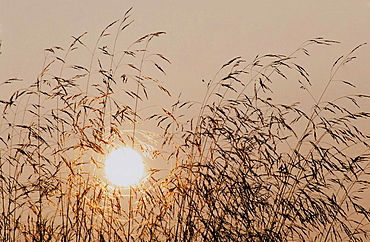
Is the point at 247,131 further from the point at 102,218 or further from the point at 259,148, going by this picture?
the point at 102,218

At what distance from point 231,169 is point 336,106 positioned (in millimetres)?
760

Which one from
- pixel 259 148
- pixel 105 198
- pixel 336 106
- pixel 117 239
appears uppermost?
pixel 336 106

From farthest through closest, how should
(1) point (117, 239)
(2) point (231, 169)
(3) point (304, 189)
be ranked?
(3) point (304, 189)
(2) point (231, 169)
(1) point (117, 239)

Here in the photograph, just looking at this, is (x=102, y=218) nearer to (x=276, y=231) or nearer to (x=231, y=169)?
(x=231, y=169)

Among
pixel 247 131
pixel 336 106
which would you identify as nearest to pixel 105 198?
pixel 247 131

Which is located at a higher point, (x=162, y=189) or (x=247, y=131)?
(x=247, y=131)

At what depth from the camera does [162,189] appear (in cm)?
283

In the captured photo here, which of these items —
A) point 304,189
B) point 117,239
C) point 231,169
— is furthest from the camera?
point 304,189

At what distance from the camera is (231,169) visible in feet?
9.54

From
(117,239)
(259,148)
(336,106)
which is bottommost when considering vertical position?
(117,239)

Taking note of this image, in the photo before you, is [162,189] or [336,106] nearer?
[162,189]

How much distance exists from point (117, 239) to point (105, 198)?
227mm

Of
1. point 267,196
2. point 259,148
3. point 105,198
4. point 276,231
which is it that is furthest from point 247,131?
point 105,198

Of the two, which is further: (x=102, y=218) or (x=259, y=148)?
(x=259, y=148)
